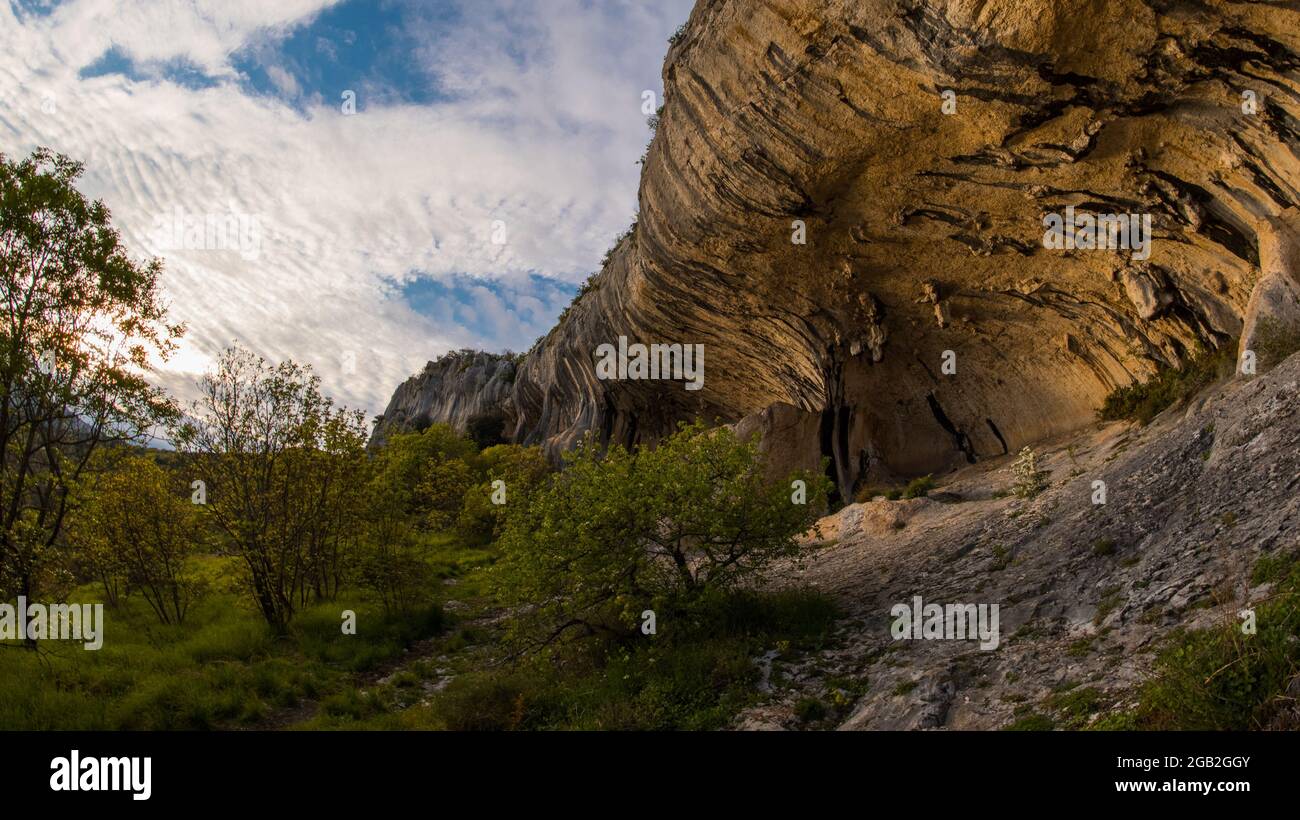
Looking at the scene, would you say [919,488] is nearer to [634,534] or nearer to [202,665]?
[634,534]

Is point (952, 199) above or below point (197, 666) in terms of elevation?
above

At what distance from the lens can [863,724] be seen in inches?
319

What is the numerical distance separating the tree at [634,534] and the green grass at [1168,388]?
34.3 feet

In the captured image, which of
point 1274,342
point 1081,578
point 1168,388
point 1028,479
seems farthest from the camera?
point 1168,388

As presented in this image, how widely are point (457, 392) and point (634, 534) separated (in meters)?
69.4

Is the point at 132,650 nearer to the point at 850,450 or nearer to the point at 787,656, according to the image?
the point at 787,656

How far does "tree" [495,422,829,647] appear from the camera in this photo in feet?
39.9

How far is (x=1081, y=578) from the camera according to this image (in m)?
10.0

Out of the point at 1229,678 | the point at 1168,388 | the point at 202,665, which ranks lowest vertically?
the point at 202,665

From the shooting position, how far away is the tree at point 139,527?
1712 centimetres

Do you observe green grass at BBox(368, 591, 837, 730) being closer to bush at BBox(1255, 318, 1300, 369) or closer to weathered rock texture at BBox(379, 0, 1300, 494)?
bush at BBox(1255, 318, 1300, 369)

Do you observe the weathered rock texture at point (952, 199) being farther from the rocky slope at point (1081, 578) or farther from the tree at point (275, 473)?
the tree at point (275, 473)

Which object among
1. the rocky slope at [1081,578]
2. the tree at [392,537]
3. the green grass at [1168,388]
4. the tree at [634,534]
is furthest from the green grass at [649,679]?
the green grass at [1168,388]

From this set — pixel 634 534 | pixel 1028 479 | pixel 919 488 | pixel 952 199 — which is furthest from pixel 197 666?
pixel 952 199
